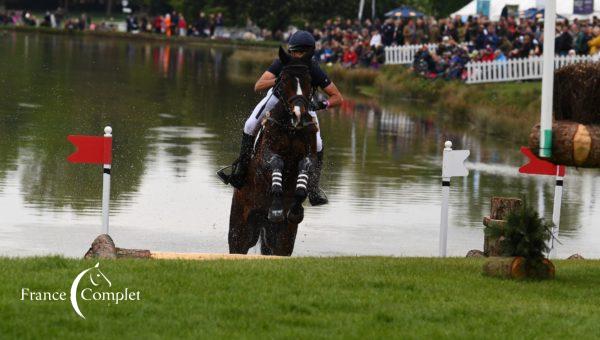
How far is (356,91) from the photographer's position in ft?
162

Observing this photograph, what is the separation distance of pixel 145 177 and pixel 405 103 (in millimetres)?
21785

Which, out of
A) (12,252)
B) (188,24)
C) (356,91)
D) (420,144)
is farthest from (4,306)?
(188,24)

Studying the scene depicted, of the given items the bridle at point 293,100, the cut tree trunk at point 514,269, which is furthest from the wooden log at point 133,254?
the cut tree trunk at point 514,269

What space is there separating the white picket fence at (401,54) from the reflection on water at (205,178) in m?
8.55

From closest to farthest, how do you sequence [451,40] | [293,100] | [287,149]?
[293,100] → [287,149] → [451,40]

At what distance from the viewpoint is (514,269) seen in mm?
12117

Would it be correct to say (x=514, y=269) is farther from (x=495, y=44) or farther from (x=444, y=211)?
(x=495, y=44)

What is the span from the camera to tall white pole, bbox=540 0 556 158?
38.4ft

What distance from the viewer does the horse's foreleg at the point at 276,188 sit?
1462cm

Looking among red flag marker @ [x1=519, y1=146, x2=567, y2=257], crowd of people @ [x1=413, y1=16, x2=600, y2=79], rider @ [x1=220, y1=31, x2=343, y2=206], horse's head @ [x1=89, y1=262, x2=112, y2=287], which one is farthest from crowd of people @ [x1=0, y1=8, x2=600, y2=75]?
horse's head @ [x1=89, y1=262, x2=112, y2=287]

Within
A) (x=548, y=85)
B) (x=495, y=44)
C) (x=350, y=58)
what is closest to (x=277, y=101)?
(x=548, y=85)

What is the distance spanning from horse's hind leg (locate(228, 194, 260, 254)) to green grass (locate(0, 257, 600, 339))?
355 centimetres

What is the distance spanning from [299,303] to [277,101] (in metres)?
4.67

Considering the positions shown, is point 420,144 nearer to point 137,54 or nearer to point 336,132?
point 336,132
